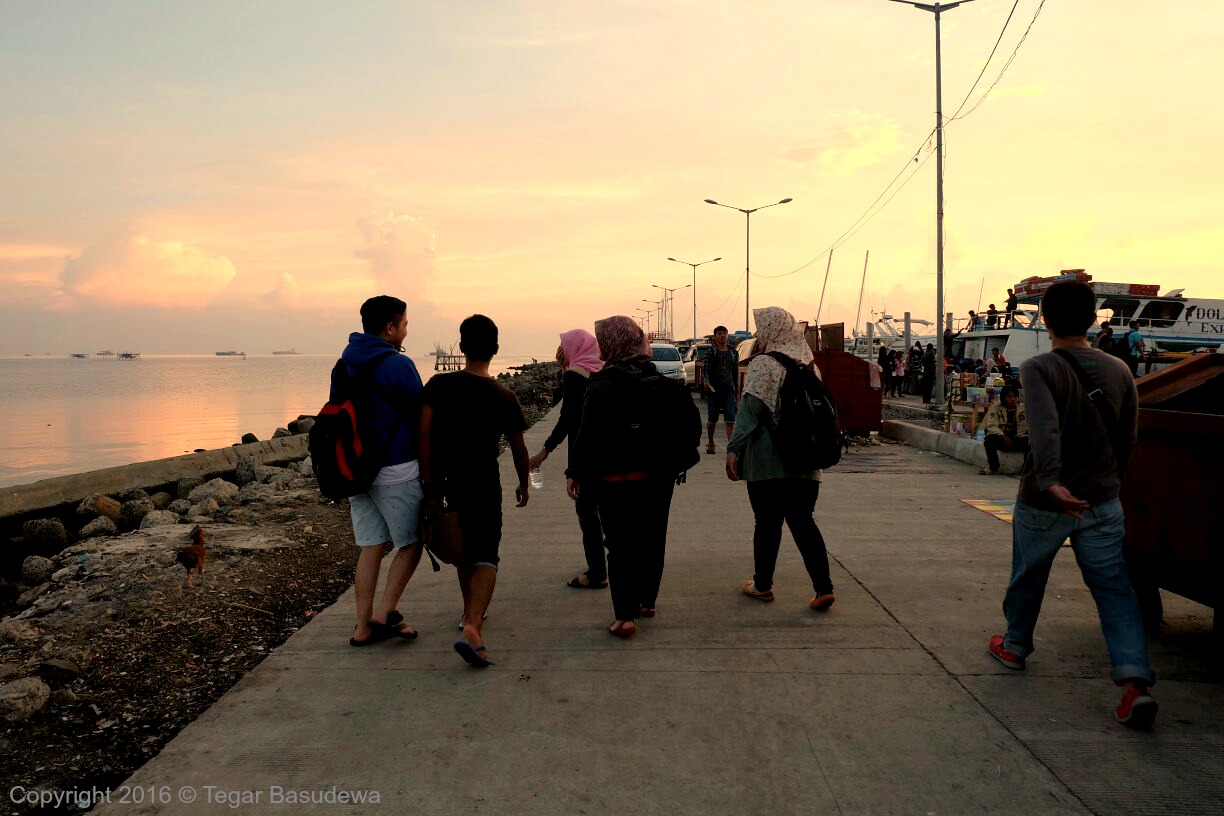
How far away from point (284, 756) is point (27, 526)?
966 centimetres

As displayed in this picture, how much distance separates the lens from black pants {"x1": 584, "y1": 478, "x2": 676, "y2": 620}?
15.0ft

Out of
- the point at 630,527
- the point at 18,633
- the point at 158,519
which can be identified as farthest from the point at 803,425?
the point at 158,519

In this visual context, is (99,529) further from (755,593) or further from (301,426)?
(301,426)

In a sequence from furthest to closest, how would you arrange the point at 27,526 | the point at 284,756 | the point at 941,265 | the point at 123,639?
the point at 941,265 < the point at 27,526 < the point at 123,639 < the point at 284,756

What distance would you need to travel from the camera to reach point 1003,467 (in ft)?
35.7

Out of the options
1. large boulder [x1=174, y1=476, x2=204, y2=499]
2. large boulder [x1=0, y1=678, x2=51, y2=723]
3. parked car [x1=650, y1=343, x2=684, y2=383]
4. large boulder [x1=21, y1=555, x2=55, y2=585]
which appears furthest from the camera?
parked car [x1=650, y1=343, x2=684, y2=383]

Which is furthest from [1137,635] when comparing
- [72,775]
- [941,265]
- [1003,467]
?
[941,265]

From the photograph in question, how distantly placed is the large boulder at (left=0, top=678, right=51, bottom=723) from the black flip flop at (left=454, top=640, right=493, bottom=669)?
1.86m

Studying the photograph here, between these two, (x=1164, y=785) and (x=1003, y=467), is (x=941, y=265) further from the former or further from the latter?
(x=1164, y=785)

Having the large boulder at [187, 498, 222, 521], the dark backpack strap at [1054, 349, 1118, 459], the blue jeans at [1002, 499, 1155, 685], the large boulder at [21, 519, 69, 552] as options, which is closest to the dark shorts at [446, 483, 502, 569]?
the blue jeans at [1002, 499, 1155, 685]

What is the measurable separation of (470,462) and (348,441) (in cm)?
61

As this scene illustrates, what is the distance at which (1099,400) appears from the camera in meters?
3.56

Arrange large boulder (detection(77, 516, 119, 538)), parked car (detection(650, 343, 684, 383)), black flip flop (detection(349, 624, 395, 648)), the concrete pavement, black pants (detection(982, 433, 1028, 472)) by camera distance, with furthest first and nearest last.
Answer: parked car (detection(650, 343, 684, 383)), large boulder (detection(77, 516, 119, 538)), black pants (detection(982, 433, 1028, 472)), black flip flop (detection(349, 624, 395, 648)), the concrete pavement

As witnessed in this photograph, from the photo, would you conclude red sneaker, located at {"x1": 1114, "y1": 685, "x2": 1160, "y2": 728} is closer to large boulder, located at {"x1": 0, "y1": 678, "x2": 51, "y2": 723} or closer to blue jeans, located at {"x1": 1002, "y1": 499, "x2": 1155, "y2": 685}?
blue jeans, located at {"x1": 1002, "y1": 499, "x2": 1155, "y2": 685}
